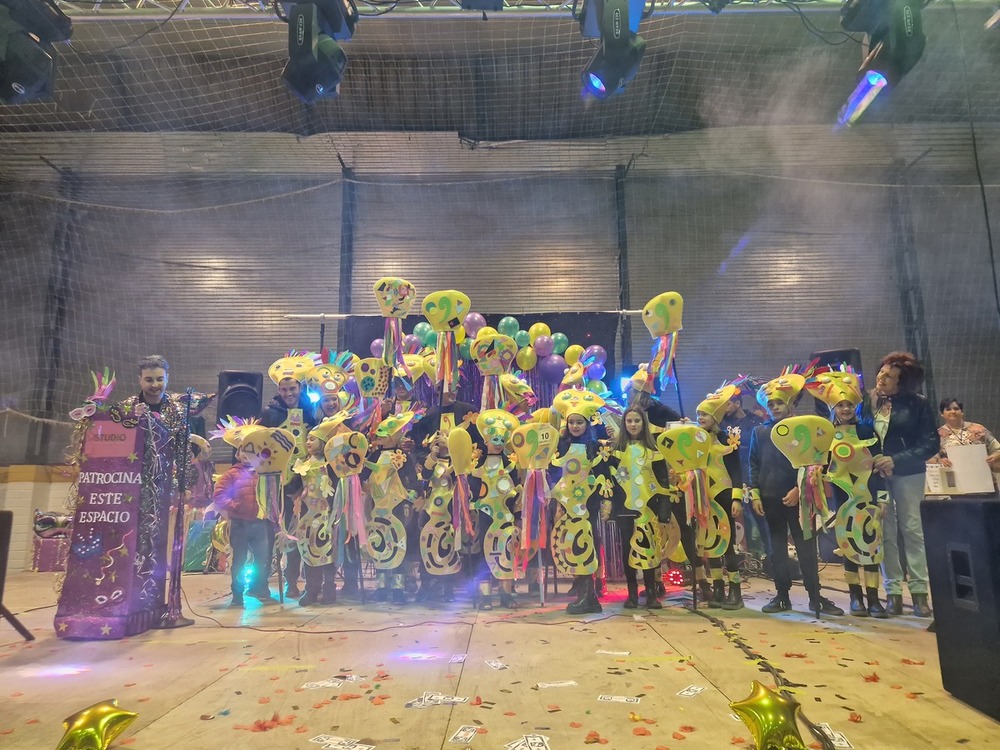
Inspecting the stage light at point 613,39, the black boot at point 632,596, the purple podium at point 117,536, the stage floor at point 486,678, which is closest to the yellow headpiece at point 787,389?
the stage floor at point 486,678

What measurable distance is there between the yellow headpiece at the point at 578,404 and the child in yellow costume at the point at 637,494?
0.24m

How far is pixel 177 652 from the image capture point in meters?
2.86

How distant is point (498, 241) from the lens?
796 centimetres

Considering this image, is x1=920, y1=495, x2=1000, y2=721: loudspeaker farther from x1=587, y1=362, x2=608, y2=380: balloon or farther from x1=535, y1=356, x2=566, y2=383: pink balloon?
x1=535, y1=356, x2=566, y2=383: pink balloon

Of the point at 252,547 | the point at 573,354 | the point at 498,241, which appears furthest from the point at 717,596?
the point at 498,241

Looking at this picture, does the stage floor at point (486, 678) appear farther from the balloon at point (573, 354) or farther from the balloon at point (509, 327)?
the balloon at point (509, 327)

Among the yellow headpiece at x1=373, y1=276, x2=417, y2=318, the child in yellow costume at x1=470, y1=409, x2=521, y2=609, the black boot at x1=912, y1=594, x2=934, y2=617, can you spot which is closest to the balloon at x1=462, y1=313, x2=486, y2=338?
the yellow headpiece at x1=373, y1=276, x2=417, y2=318

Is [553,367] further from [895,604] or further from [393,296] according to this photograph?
[895,604]

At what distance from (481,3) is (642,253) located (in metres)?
4.29

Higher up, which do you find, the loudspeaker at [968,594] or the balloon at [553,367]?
the balloon at [553,367]

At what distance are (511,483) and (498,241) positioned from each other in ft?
15.4

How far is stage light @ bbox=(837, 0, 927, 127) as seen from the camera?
A: 12.5ft

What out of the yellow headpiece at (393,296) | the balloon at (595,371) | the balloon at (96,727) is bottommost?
the balloon at (96,727)

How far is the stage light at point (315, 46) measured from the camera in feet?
12.7
